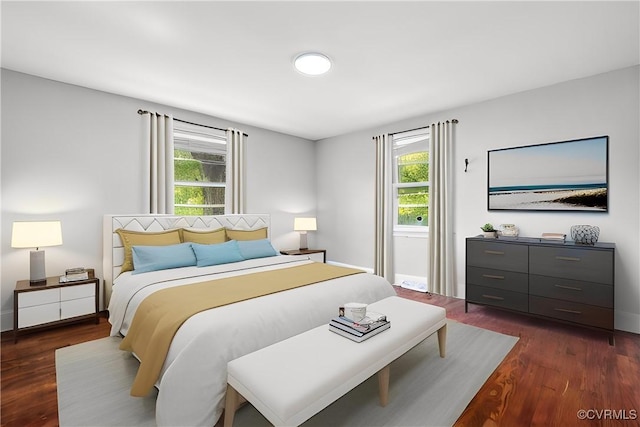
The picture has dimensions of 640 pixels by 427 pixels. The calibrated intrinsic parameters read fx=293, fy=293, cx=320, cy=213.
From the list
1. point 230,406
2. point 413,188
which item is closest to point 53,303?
point 230,406

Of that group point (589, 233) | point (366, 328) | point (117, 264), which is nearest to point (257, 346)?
point (366, 328)

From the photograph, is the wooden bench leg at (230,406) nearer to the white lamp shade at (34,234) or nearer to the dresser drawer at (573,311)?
the white lamp shade at (34,234)

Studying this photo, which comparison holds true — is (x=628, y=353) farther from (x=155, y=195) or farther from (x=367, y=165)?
(x=155, y=195)

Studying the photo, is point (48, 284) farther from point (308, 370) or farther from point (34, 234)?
point (308, 370)

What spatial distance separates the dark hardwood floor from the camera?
1.83 m

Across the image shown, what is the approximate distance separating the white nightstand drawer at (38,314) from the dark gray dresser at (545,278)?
466cm

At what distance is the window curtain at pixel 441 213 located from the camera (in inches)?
169

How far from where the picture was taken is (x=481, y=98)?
391 centimetres

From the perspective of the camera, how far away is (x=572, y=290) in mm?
Result: 2975

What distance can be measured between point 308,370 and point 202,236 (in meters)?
2.74

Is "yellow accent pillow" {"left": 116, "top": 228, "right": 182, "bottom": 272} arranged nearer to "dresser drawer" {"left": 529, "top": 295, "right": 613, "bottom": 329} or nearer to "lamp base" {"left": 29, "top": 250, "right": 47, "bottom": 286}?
"lamp base" {"left": 29, "top": 250, "right": 47, "bottom": 286}

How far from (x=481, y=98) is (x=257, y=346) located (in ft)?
13.3

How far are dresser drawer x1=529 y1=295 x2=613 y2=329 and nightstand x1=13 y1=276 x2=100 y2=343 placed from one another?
16.0 feet

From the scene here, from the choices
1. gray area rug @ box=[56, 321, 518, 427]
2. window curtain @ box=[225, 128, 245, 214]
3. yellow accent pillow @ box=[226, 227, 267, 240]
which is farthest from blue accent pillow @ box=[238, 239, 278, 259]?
gray area rug @ box=[56, 321, 518, 427]
